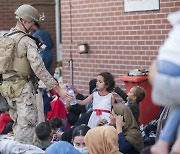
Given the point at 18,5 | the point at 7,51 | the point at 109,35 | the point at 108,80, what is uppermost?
the point at 18,5

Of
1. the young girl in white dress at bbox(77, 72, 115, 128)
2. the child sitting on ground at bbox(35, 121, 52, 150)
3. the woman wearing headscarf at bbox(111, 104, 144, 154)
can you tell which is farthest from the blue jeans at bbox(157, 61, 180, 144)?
the young girl in white dress at bbox(77, 72, 115, 128)

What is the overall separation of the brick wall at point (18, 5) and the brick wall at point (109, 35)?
390 centimetres

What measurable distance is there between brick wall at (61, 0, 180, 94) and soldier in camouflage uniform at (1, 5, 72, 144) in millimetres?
2273

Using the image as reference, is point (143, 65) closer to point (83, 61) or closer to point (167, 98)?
point (83, 61)

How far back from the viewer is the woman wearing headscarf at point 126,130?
6.22m

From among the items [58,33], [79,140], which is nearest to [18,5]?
[58,33]

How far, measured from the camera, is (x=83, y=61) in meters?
9.76

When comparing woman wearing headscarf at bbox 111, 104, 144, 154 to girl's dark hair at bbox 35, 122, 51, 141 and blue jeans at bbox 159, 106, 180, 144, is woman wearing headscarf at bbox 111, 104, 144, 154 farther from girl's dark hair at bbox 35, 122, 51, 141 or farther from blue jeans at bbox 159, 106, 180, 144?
blue jeans at bbox 159, 106, 180, 144

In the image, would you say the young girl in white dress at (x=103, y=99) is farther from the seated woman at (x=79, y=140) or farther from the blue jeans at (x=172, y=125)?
the blue jeans at (x=172, y=125)

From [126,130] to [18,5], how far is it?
815 cm

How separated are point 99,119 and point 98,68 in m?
2.12

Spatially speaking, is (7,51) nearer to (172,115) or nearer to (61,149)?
(61,149)

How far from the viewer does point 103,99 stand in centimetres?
760

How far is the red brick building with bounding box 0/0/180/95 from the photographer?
8539mm
